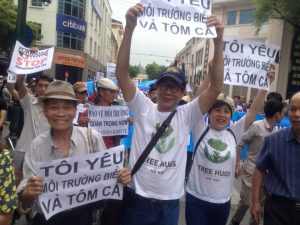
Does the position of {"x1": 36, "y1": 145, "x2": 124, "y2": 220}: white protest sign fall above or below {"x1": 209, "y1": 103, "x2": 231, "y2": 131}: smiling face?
below

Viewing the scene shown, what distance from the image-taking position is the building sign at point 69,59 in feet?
112

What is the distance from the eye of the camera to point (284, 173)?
3.06 meters

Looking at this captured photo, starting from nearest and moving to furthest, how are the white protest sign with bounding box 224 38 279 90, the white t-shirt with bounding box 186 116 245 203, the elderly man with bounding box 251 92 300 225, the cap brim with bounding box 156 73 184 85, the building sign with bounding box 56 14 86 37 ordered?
the cap brim with bounding box 156 73 184 85 < the elderly man with bounding box 251 92 300 225 < the white t-shirt with bounding box 186 116 245 203 < the white protest sign with bounding box 224 38 279 90 < the building sign with bounding box 56 14 86 37

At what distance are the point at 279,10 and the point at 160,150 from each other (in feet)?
70.9

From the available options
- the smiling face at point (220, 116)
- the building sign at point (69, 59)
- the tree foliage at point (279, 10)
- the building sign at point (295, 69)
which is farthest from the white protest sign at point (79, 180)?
the building sign at point (69, 59)

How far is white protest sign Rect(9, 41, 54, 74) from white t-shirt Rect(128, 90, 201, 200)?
8.24 feet

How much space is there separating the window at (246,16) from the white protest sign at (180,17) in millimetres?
33308

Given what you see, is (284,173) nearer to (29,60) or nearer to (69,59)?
(29,60)

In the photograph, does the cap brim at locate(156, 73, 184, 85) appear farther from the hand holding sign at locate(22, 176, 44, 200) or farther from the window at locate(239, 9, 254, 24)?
the window at locate(239, 9, 254, 24)

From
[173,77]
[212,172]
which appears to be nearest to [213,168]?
[212,172]

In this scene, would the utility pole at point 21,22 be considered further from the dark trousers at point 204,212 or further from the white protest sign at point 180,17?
the dark trousers at point 204,212

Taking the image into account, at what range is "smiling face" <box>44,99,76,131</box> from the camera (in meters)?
2.57

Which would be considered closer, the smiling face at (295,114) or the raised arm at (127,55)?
the raised arm at (127,55)

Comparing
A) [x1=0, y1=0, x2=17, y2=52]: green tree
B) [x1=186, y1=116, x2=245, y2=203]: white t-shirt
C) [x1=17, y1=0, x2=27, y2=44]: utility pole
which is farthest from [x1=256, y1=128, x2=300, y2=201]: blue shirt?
[x1=0, y1=0, x2=17, y2=52]: green tree
